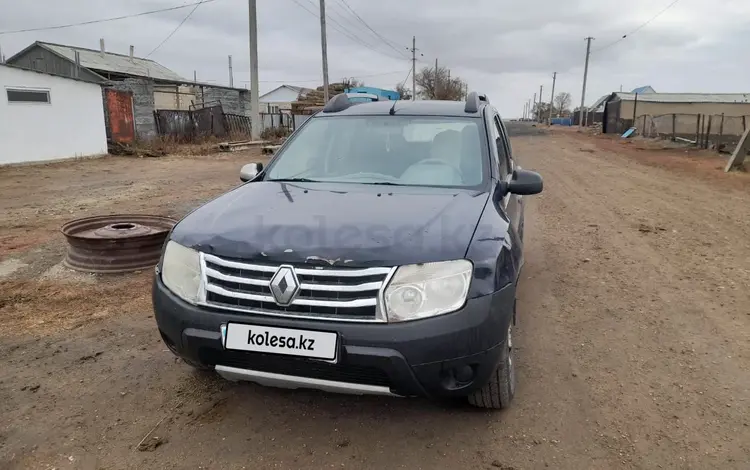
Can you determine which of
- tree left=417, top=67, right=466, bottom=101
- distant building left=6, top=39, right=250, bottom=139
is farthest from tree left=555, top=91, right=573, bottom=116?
distant building left=6, top=39, right=250, bottom=139

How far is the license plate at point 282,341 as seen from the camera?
2207mm

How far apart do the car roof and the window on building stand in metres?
15.5

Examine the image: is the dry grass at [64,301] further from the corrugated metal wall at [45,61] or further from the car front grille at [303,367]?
the corrugated metal wall at [45,61]

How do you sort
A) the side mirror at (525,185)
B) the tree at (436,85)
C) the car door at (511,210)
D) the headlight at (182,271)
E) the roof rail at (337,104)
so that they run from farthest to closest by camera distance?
the tree at (436,85) → the roof rail at (337,104) → the side mirror at (525,185) → the car door at (511,210) → the headlight at (182,271)

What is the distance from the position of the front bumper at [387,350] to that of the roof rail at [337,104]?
2.27 meters

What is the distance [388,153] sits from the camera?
364 cm

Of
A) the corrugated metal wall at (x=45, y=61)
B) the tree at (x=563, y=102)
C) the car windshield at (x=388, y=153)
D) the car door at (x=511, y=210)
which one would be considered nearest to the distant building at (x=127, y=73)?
the corrugated metal wall at (x=45, y=61)

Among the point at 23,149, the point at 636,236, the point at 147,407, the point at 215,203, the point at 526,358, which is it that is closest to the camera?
the point at 147,407

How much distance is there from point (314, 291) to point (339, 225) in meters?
0.40

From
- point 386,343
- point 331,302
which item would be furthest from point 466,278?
point 331,302

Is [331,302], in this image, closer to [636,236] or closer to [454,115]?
[454,115]

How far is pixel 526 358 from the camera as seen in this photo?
346cm

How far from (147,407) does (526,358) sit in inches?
90.2

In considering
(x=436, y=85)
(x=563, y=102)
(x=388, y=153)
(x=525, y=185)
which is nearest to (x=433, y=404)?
(x=525, y=185)
